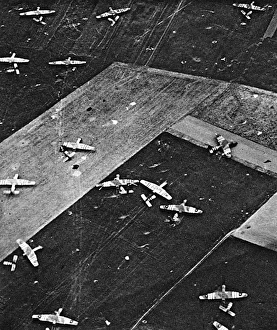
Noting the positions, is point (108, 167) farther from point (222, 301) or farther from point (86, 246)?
point (222, 301)

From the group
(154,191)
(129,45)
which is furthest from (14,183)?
(129,45)

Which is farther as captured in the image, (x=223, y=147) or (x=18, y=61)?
(x=18, y=61)

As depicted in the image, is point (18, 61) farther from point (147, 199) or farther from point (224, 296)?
point (224, 296)

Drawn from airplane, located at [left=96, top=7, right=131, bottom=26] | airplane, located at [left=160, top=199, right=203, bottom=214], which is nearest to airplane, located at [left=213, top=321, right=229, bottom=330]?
airplane, located at [left=160, top=199, right=203, bottom=214]

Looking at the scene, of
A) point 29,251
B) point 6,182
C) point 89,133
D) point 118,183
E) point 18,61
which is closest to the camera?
point 29,251

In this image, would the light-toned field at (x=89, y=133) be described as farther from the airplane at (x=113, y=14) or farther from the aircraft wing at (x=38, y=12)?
the aircraft wing at (x=38, y=12)

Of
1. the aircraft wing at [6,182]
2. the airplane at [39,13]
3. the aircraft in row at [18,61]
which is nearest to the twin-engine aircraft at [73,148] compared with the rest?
the aircraft wing at [6,182]

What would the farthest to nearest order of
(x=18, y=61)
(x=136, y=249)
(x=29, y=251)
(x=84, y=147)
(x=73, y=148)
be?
(x=18, y=61), (x=73, y=148), (x=84, y=147), (x=29, y=251), (x=136, y=249)

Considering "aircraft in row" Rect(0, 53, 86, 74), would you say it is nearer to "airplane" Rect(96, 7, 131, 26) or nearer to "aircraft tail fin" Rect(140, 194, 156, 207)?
"airplane" Rect(96, 7, 131, 26)
